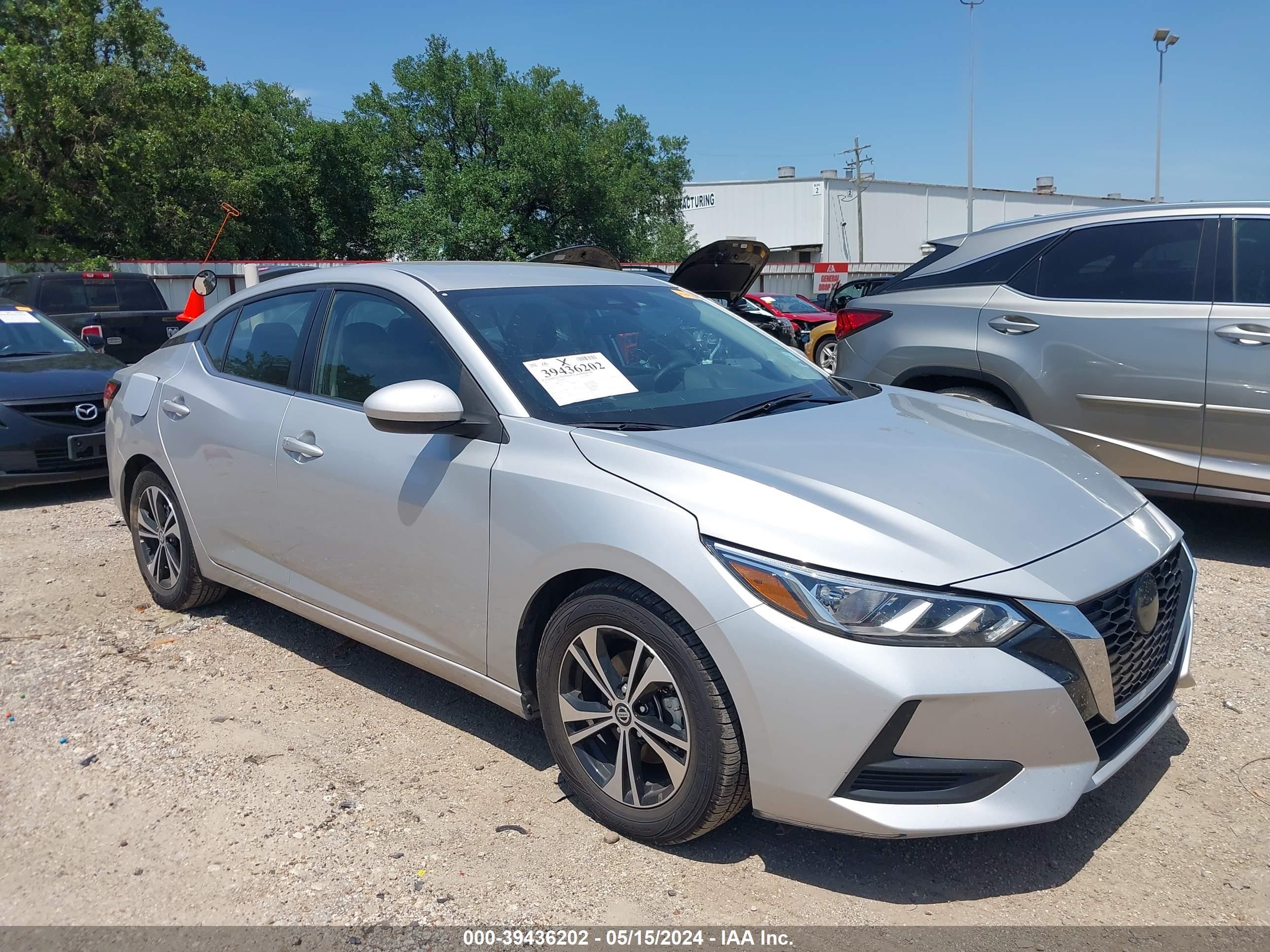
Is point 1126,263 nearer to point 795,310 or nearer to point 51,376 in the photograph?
point 51,376

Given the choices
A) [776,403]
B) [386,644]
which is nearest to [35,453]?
[386,644]

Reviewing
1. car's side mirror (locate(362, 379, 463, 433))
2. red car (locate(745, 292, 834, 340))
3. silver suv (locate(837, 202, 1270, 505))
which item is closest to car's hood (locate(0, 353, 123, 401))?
car's side mirror (locate(362, 379, 463, 433))

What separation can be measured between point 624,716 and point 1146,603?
4.83ft

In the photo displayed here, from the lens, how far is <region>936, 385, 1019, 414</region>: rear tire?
5695mm

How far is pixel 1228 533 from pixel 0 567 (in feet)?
23.4

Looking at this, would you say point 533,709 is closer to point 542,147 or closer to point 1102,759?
point 1102,759

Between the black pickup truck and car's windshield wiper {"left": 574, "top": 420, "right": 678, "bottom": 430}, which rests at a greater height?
the black pickup truck

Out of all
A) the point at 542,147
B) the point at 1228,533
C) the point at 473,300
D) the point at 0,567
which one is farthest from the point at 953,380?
the point at 542,147

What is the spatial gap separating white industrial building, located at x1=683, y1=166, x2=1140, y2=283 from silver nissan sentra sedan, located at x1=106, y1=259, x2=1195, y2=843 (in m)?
54.0

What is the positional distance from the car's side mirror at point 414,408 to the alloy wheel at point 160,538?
6.60 feet

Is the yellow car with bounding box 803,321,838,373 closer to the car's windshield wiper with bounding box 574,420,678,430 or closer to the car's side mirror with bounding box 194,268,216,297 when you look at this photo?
the car's side mirror with bounding box 194,268,216,297

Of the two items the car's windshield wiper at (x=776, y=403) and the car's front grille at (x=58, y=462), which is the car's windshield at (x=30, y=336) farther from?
the car's windshield wiper at (x=776, y=403)

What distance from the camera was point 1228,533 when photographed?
18.6 feet

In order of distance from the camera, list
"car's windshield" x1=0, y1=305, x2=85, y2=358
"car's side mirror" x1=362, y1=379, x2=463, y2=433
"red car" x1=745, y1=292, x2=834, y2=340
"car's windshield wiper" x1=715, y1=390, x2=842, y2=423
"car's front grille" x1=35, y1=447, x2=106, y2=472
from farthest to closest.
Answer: "red car" x1=745, y1=292, x2=834, y2=340 → "car's windshield" x1=0, y1=305, x2=85, y2=358 → "car's front grille" x1=35, y1=447, x2=106, y2=472 → "car's windshield wiper" x1=715, y1=390, x2=842, y2=423 → "car's side mirror" x1=362, y1=379, x2=463, y2=433
